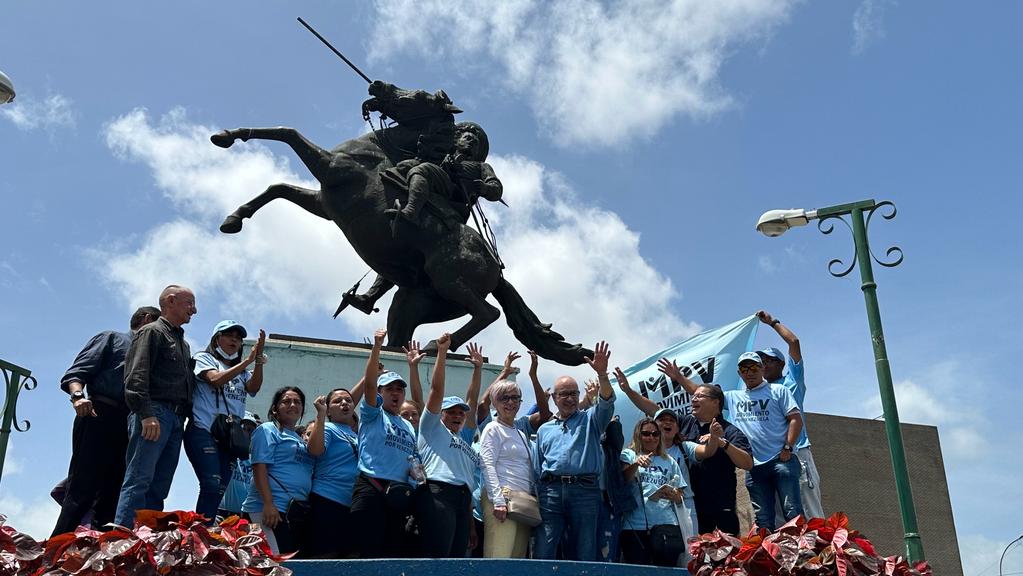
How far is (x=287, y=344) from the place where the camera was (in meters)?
10.9

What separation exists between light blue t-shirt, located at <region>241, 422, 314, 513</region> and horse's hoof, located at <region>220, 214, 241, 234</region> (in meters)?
4.55

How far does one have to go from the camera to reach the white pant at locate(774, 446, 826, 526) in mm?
7887

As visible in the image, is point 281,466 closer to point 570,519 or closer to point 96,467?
point 96,467

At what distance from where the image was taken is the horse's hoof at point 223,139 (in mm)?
10453

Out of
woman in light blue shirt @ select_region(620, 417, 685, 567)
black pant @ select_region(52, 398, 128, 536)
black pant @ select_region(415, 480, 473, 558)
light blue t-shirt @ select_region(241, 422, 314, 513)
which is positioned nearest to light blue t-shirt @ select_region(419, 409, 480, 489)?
black pant @ select_region(415, 480, 473, 558)

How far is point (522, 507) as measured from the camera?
22.4 ft

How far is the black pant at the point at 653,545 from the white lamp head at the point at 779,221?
4.76 metres

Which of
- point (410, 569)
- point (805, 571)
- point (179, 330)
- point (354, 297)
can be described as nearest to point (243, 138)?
point (354, 297)

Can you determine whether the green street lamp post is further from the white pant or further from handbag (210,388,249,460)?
handbag (210,388,249,460)

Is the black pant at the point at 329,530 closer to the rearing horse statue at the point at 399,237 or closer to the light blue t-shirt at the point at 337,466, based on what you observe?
the light blue t-shirt at the point at 337,466

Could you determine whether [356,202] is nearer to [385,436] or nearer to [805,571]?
[385,436]

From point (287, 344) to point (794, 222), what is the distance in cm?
536

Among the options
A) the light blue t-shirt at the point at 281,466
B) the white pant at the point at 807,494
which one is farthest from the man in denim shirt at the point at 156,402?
the white pant at the point at 807,494

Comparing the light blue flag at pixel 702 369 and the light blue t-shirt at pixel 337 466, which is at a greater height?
the light blue flag at pixel 702 369
